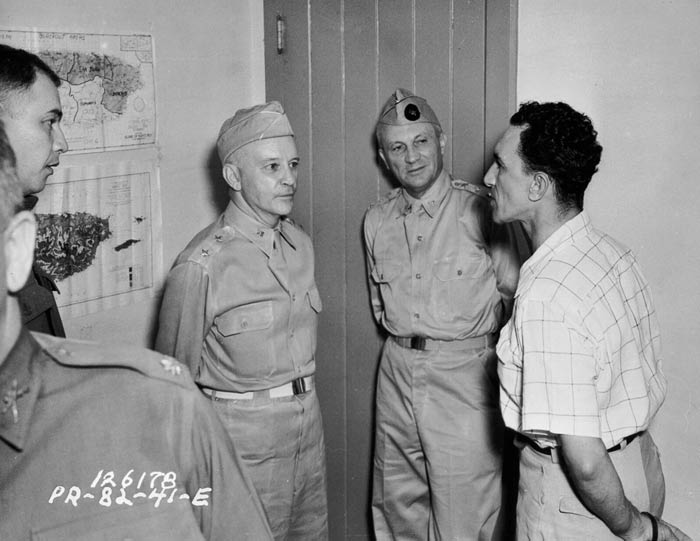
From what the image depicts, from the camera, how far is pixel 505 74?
278 cm

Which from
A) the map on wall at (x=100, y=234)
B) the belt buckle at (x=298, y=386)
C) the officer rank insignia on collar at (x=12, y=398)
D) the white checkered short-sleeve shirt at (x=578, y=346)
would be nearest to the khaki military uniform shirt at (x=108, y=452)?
the officer rank insignia on collar at (x=12, y=398)

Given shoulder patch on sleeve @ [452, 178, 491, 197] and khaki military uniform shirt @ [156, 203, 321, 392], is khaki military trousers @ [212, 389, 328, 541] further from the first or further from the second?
shoulder patch on sleeve @ [452, 178, 491, 197]

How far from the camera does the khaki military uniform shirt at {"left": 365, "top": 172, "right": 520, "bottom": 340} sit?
8.96ft

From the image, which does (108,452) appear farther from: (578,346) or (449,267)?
(449,267)

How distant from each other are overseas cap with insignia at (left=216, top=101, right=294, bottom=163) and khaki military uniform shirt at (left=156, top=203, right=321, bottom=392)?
0.63 feet

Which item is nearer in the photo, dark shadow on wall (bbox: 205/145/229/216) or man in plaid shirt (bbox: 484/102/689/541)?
man in plaid shirt (bbox: 484/102/689/541)

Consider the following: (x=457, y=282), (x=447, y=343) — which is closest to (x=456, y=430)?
(x=447, y=343)

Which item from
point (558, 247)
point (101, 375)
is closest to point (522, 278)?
point (558, 247)

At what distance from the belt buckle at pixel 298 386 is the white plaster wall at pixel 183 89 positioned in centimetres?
54

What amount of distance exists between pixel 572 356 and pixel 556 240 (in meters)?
0.31

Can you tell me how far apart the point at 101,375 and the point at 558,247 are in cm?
116

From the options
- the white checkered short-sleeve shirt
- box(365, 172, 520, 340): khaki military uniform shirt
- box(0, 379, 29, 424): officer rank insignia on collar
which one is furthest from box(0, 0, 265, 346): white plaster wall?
box(0, 379, 29, 424): officer rank insignia on collar

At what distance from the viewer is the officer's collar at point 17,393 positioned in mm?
1063

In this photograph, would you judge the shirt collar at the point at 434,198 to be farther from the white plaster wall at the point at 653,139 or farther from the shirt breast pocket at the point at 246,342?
the shirt breast pocket at the point at 246,342
